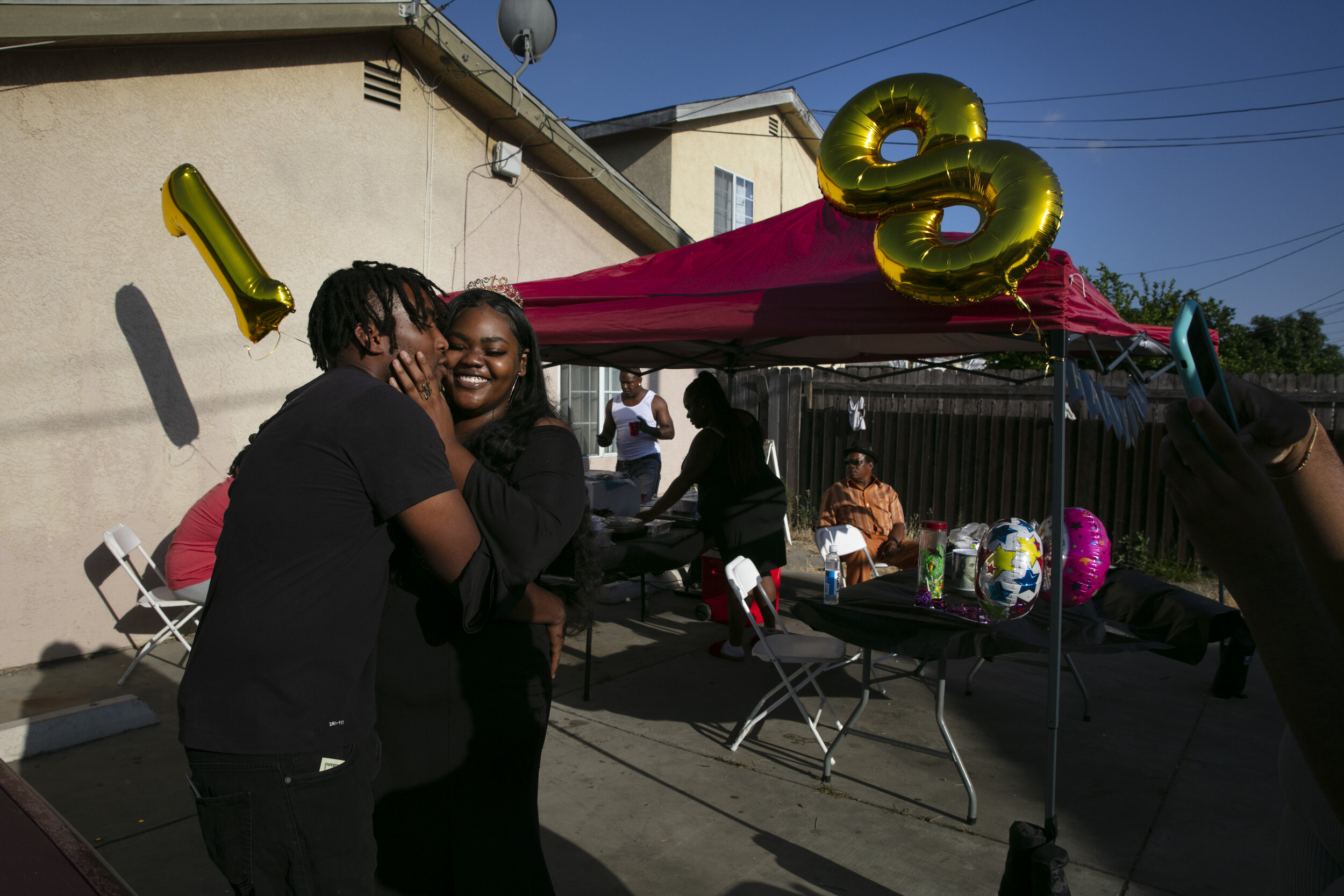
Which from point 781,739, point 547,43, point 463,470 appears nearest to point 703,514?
point 781,739

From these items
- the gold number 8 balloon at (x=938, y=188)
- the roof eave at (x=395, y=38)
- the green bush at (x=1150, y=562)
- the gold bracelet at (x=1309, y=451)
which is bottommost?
the green bush at (x=1150, y=562)

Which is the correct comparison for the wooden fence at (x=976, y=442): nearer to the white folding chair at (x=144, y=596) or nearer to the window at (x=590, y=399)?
the window at (x=590, y=399)

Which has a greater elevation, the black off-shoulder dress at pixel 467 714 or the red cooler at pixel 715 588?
the black off-shoulder dress at pixel 467 714

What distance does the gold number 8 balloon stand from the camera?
9.77ft

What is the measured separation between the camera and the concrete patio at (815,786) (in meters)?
3.07

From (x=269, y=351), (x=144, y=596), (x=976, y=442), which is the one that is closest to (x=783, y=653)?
(x=144, y=596)

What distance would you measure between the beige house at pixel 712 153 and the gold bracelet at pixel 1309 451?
10.4 metres

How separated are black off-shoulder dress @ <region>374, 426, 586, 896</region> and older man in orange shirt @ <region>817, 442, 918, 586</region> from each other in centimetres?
458

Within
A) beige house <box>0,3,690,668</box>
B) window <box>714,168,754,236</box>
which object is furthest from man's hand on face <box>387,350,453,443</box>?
window <box>714,168,754,236</box>

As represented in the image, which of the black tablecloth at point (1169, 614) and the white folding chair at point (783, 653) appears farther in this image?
the white folding chair at point (783, 653)

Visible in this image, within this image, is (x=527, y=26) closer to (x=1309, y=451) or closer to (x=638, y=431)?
(x=638, y=431)

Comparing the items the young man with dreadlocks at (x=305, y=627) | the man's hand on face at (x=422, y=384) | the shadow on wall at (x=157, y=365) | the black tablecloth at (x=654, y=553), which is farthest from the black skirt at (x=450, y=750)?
the shadow on wall at (x=157, y=365)

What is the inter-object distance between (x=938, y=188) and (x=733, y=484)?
8.24ft

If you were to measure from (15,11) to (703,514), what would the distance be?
16.0ft
